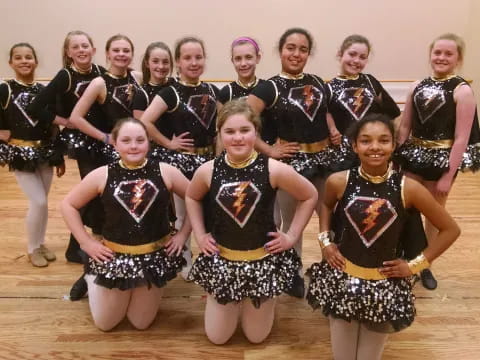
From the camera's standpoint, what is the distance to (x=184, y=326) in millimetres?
2168

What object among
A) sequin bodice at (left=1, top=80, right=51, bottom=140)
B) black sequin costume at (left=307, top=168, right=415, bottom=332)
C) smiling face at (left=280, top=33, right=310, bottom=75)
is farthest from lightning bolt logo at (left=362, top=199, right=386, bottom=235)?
sequin bodice at (left=1, top=80, right=51, bottom=140)

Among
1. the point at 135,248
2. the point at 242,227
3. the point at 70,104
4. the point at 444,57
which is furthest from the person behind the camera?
the point at 70,104

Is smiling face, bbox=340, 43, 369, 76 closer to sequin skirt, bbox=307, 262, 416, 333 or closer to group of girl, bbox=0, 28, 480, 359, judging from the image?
group of girl, bbox=0, 28, 480, 359

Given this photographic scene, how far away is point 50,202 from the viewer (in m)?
3.86

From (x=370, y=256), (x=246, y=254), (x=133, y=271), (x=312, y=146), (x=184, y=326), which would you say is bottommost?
(x=184, y=326)

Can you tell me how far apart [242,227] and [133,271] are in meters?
0.51

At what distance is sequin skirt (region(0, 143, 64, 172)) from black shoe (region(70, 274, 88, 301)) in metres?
0.72

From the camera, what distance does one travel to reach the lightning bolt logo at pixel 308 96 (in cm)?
230

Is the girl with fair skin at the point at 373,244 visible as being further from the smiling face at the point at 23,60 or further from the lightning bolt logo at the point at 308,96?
the smiling face at the point at 23,60

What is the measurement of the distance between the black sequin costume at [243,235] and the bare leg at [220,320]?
0.09 meters

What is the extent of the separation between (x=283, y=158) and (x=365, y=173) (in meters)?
0.66

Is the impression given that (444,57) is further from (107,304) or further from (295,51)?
(107,304)

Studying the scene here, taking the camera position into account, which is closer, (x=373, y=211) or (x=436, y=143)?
(x=373, y=211)

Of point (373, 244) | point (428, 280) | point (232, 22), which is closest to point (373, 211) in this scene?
point (373, 244)
